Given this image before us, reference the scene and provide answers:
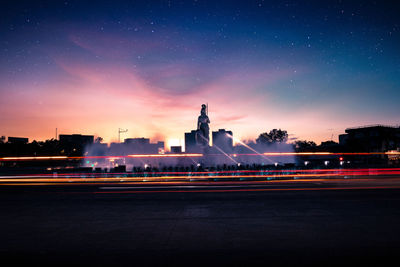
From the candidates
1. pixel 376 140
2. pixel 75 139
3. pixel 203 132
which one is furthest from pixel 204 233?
pixel 75 139

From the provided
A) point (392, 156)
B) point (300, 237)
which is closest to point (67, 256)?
point (300, 237)

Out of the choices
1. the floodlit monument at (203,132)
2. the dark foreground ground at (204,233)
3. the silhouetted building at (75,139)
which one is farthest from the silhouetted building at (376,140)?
the silhouetted building at (75,139)

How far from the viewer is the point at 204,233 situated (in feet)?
21.7

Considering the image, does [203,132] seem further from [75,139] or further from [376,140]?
[75,139]

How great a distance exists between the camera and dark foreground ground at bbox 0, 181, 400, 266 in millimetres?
5027

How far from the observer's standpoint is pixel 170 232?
6746mm

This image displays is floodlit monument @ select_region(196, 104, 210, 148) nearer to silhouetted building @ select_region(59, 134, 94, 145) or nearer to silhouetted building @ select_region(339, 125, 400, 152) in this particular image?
silhouetted building @ select_region(339, 125, 400, 152)

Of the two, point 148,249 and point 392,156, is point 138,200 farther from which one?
point 392,156

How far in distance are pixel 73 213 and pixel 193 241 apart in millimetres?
5481

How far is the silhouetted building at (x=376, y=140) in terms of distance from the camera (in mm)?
94000

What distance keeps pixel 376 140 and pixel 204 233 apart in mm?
112264

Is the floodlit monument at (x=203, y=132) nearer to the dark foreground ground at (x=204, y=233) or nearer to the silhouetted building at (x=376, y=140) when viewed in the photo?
the dark foreground ground at (x=204, y=233)

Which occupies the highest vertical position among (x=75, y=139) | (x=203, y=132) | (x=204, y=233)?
(x=75, y=139)

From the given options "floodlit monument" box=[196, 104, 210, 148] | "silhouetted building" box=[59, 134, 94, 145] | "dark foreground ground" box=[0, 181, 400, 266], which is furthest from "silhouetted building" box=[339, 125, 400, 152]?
"silhouetted building" box=[59, 134, 94, 145]
